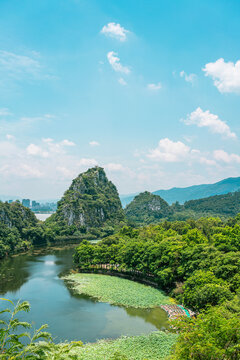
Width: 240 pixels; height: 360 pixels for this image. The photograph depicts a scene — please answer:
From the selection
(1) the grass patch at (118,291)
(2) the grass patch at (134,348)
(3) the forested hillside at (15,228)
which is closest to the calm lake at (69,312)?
(1) the grass patch at (118,291)

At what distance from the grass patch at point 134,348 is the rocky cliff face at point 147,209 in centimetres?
11685

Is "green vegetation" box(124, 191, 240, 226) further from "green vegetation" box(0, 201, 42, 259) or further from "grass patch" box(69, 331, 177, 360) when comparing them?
"grass patch" box(69, 331, 177, 360)

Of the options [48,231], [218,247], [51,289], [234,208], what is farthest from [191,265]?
[234,208]

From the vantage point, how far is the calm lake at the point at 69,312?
23.0m

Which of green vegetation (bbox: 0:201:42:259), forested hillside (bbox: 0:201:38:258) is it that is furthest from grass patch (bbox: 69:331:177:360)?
green vegetation (bbox: 0:201:42:259)

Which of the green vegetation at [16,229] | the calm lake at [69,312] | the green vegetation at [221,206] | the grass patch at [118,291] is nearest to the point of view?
the calm lake at [69,312]

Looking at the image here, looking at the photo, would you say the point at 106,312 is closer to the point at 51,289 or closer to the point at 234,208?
the point at 51,289

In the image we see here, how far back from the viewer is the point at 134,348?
19469 millimetres

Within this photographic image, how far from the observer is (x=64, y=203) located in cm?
11162

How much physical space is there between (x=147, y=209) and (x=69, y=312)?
432 feet

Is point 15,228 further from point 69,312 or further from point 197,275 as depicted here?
point 197,275

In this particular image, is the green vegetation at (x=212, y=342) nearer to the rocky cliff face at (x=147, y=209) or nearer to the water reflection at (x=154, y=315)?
the water reflection at (x=154, y=315)

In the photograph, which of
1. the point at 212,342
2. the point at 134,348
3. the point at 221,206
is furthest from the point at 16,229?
the point at 221,206

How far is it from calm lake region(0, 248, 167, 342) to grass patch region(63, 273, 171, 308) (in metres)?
1.22
